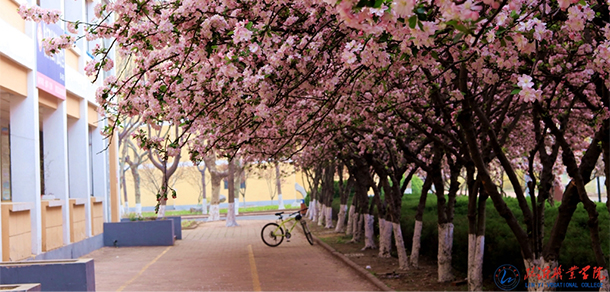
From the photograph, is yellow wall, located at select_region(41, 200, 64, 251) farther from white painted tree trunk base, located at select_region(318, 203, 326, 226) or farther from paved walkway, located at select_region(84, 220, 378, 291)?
white painted tree trunk base, located at select_region(318, 203, 326, 226)

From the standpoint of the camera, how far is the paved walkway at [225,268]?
36.8ft

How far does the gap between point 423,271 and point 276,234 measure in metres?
8.04

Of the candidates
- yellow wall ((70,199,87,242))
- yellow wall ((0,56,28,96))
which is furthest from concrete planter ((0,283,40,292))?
yellow wall ((70,199,87,242))

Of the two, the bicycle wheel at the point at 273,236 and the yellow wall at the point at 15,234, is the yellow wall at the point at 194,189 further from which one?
the yellow wall at the point at 15,234

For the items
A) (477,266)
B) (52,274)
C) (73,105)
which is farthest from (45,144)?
(477,266)

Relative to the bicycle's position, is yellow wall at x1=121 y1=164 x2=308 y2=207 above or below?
above

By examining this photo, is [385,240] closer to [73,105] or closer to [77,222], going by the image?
[77,222]

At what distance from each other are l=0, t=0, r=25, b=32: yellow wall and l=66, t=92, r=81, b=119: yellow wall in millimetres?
4682

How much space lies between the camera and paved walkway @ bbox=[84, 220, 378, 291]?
11.2m

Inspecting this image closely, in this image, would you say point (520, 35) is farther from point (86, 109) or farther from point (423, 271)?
point (86, 109)

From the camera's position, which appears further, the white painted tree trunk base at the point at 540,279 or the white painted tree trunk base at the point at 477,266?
the white painted tree trunk base at the point at 477,266

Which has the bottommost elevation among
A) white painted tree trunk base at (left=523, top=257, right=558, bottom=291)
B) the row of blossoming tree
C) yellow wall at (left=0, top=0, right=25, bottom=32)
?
white painted tree trunk base at (left=523, top=257, right=558, bottom=291)

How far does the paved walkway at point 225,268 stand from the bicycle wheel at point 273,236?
0.78ft

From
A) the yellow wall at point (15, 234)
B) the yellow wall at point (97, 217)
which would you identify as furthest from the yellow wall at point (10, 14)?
the yellow wall at point (97, 217)
